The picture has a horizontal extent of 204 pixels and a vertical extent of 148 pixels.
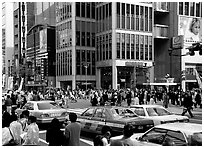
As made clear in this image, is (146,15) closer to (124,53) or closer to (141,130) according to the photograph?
(124,53)

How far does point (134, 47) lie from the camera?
55375mm

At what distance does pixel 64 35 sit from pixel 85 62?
296 inches

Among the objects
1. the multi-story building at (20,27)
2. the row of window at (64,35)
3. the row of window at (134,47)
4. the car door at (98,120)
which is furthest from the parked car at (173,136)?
the multi-story building at (20,27)

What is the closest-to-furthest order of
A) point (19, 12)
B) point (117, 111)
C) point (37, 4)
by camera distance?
→ point (117, 111)
point (37, 4)
point (19, 12)

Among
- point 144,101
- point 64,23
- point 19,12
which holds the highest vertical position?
point 19,12

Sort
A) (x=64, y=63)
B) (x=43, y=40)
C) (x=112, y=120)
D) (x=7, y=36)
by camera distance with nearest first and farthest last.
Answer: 1. (x=112, y=120)
2. (x=64, y=63)
3. (x=43, y=40)
4. (x=7, y=36)

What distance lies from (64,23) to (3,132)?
56.6m

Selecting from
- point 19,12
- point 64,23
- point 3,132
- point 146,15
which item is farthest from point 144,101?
point 19,12

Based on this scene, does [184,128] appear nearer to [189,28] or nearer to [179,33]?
[179,33]

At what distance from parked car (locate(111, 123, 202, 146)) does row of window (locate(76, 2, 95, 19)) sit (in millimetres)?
54396

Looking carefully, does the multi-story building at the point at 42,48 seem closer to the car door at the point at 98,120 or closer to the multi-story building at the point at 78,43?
the multi-story building at the point at 78,43

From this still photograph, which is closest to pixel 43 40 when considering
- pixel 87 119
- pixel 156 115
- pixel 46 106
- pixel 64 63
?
pixel 64 63

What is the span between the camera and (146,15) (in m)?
56.8

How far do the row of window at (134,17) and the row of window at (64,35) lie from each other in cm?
1122
